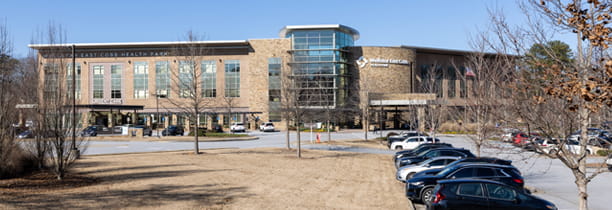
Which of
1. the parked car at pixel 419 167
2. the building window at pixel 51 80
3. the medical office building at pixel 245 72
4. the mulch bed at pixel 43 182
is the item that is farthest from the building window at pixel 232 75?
the parked car at pixel 419 167

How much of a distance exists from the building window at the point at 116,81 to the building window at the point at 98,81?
175cm

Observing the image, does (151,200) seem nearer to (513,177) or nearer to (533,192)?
(513,177)

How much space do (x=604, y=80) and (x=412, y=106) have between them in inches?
1686

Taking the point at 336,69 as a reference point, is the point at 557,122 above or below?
below

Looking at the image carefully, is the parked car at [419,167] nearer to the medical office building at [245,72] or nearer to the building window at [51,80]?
the building window at [51,80]

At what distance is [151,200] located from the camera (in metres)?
13.8

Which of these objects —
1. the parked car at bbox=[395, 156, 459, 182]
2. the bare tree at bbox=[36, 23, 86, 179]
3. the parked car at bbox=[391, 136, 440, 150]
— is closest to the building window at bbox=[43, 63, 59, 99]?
the bare tree at bbox=[36, 23, 86, 179]

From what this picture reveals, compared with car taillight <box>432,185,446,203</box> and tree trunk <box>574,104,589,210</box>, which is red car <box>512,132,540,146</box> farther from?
car taillight <box>432,185,446,203</box>

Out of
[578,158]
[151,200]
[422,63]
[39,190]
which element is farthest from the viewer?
[422,63]

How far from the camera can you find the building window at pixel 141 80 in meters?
78.7

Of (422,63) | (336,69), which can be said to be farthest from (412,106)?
(422,63)

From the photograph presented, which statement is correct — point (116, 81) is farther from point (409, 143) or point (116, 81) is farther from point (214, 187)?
point (214, 187)

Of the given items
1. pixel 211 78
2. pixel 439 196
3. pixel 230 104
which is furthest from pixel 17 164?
pixel 211 78

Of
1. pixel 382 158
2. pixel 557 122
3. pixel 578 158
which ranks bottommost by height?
pixel 382 158
